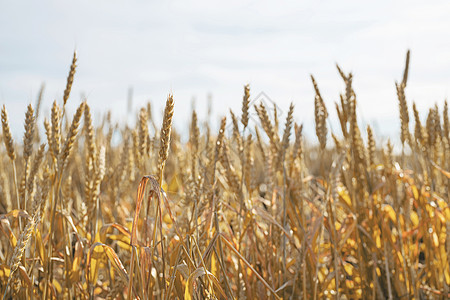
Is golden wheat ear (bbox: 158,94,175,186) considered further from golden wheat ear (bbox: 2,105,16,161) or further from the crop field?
golden wheat ear (bbox: 2,105,16,161)

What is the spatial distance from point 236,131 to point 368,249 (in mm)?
645

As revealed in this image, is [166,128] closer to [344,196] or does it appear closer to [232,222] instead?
[232,222]

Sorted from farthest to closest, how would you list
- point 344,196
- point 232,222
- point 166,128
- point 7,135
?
point 344,196 < point 232,222 < point 7,135 < point 166,128

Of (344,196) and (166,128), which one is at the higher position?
(166,128)

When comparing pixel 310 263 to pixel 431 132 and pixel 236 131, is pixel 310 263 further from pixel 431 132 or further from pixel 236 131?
pixel 431 132

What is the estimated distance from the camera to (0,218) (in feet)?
3.52

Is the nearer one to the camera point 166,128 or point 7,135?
point 166,128

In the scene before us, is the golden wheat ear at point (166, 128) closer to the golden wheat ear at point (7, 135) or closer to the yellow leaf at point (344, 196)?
the golden wheat ear at point (7, 135)

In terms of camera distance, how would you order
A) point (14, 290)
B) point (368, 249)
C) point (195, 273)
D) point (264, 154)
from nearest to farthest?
1. point (195, 273)
2. point (14, 290)
3. point (264, 154)
4. point (368, 249)

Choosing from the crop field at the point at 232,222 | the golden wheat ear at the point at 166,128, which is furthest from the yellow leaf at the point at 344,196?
the golden wheat ear at the point at 166,128

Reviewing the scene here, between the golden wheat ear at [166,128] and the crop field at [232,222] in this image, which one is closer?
the golden wheat ear at [166,128]

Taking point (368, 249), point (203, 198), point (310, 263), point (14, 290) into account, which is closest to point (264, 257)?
point (310, 263)

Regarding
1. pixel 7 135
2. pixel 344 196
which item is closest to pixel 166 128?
pixel 7 135

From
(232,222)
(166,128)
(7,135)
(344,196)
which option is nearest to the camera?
(166,128)
